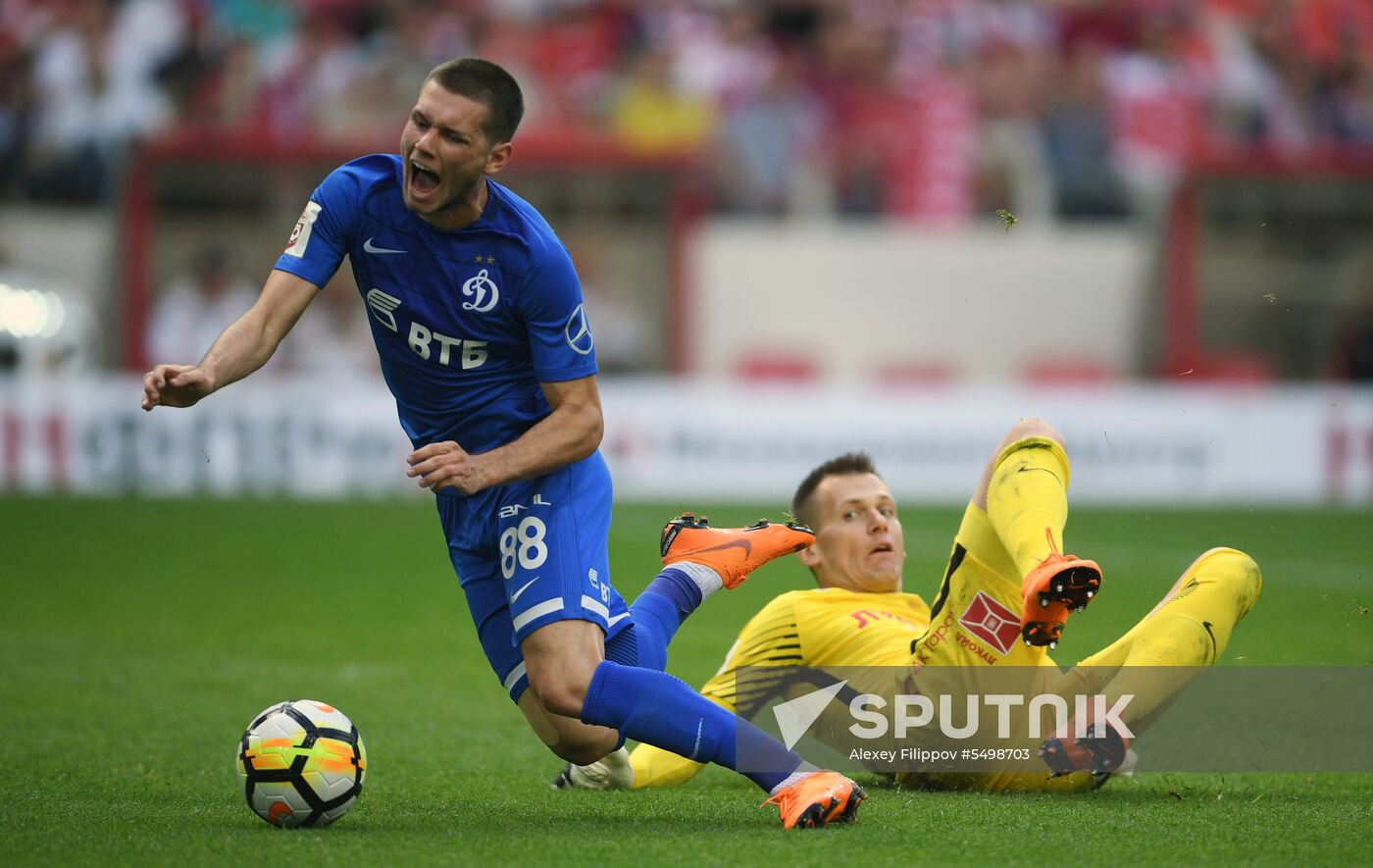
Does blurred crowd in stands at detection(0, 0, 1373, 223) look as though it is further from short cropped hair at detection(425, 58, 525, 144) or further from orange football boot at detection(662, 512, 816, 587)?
short cropped hair at detection(425, 58, 525, 144)

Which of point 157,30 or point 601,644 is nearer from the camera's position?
point 601,644

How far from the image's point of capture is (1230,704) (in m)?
5.75

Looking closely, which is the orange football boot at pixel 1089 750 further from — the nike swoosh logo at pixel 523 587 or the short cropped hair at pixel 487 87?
the short cropped hair at pixel 487 87

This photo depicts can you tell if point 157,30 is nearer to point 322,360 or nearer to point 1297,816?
point 322,360

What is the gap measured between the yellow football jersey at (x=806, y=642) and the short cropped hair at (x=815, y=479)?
1.03 feet

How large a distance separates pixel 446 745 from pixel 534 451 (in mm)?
1935

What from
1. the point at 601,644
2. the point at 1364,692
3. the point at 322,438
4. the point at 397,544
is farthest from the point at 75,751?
the point at 322,438

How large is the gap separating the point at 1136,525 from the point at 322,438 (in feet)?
36.5

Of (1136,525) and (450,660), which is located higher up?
(1136,525)

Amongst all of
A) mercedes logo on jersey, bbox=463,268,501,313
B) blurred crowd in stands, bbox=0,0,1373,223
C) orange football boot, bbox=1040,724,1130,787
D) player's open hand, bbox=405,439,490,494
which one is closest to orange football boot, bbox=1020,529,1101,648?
orange football boot, bbox=1040,724,1130,787

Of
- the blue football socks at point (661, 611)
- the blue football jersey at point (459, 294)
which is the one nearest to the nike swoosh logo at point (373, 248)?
the blue football jersey at point (459, 294)

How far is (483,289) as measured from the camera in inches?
196

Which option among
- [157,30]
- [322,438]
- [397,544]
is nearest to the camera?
[397,544]

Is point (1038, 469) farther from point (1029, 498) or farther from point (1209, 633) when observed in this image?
point (1209, 633)
